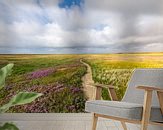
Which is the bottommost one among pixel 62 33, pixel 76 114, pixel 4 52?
pixel 76 114

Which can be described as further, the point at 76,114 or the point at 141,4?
the point at 141,4

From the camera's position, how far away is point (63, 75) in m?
4.59

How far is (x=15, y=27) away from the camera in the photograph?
4.56 m

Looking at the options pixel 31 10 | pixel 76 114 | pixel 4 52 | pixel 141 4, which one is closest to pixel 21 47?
pixel 4 52

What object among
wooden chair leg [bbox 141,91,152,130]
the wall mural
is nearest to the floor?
the wall mural

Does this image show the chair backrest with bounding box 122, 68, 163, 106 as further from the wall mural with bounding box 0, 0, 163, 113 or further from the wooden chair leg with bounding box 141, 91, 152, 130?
the wall mural with bounding box 0, 0, 163, 113

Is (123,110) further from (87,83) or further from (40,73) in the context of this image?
(40,73)

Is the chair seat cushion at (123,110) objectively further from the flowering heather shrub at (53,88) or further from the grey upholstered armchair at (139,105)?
the flowering heather shrub at (53,88)

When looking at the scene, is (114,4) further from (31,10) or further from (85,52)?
(31,10)

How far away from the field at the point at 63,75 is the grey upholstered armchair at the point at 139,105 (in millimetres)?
1568

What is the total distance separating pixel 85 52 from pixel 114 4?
88 cm

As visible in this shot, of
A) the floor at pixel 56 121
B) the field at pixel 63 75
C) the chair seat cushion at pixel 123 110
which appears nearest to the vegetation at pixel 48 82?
the field at pixel 63 75

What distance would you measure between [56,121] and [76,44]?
1431 millimetres

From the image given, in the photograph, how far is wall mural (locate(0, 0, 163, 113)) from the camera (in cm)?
453
